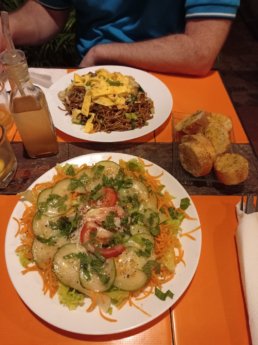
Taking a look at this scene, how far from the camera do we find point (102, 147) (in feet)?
5.19

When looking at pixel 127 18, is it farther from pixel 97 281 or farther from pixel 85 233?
pixel 97 281

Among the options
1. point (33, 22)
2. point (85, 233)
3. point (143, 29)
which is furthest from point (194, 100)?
point (33, 22)

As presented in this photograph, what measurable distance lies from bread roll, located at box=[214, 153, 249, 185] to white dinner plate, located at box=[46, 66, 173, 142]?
38cm

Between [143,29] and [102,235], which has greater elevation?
[143,29]

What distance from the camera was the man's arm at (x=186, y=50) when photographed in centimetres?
192

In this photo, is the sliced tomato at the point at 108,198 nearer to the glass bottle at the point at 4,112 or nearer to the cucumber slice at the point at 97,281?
the cucumber slice at the point at 97,281

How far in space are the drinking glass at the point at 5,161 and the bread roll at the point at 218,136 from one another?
0.88m

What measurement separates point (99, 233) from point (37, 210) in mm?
258

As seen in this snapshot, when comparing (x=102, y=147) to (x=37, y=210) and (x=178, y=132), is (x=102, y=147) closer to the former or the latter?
(x=178, y=132)

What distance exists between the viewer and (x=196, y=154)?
1333 mm

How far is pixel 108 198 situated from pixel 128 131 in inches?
19.4

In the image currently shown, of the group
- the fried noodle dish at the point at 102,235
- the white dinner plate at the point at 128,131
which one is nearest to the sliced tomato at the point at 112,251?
the fried noodle dish at the point at 102,235

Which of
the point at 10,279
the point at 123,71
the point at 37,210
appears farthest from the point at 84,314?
the point at 123,71

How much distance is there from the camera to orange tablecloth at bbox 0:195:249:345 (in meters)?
0.97
